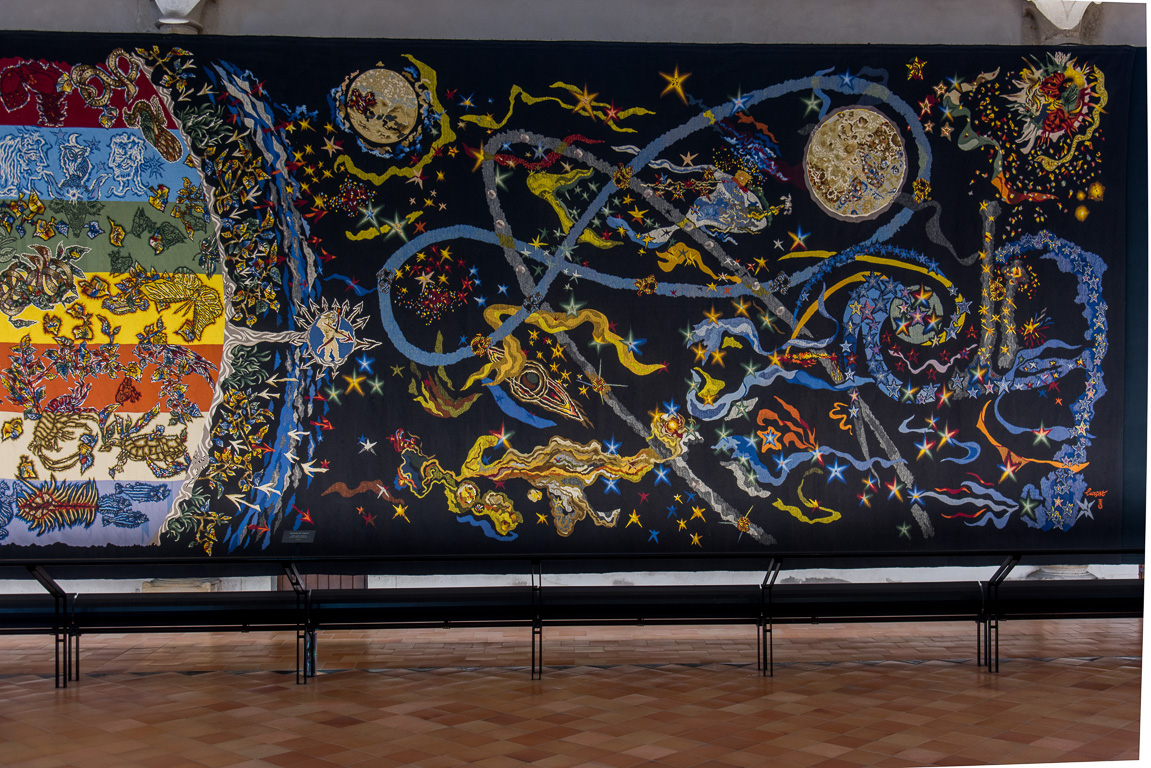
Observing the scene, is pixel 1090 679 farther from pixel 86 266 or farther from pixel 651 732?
pixel 86 266

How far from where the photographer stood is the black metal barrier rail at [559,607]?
4078 mm

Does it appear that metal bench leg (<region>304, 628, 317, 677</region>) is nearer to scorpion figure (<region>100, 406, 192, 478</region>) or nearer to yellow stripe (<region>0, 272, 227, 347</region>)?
scorpion figure (<region>100, 406, 192, 478</region>)

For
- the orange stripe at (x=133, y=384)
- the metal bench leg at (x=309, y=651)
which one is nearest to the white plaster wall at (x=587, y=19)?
the orange stripe at (x=133, y=384)

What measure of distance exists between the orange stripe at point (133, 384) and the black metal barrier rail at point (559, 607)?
1.34m

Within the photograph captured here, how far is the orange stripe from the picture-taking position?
16.9ft

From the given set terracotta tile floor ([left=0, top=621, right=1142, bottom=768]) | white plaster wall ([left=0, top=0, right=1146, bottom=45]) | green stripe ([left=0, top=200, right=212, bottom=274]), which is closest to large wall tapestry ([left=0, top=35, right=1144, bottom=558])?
green stripe ([left=0, top=200, right=212, bottom=274])

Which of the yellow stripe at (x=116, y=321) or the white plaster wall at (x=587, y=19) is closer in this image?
the yellow stripe at (x=116, y=321)

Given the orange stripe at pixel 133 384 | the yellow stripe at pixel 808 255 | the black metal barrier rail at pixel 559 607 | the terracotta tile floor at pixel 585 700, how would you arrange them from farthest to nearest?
the yellow stripe at pixel 808 255
the orange stripe at pixel 133 384
the black metal barrier rail at pixel 559 607
the terracotta tile floor at pixel 585 700

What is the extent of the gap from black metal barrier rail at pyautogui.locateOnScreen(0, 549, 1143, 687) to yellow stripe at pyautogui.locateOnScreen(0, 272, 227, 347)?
161 centimetres

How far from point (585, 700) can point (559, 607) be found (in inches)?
23.2

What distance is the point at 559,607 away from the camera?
4.23 meters
